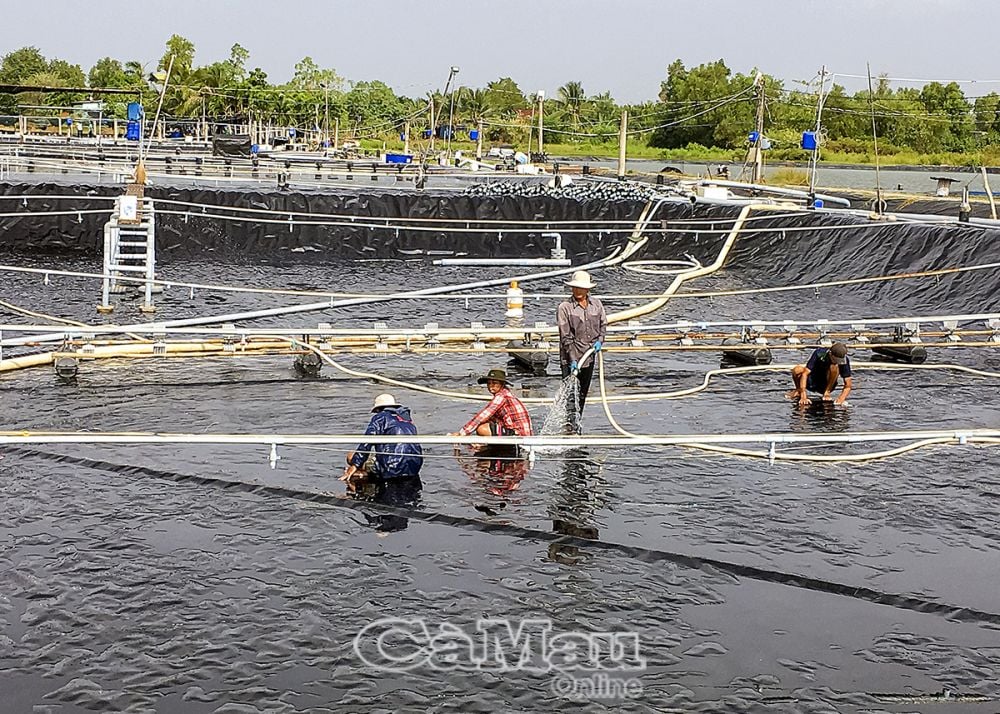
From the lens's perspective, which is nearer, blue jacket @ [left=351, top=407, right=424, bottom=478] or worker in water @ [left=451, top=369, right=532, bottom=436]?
blue jacket @ [left=351, top=407, right=424, bottom=478]

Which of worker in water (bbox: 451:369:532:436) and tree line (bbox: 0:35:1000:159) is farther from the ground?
tree line (bbox: 0:35:1000:159)

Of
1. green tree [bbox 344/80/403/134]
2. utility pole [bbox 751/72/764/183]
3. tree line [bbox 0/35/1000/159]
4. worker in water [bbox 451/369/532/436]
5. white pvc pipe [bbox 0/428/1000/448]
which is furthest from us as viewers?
green tree [bbox 344/80/403/134]

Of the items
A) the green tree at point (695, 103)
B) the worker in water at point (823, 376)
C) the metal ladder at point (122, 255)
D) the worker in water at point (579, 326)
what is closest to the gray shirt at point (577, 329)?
the worker in water at point (579, 326)

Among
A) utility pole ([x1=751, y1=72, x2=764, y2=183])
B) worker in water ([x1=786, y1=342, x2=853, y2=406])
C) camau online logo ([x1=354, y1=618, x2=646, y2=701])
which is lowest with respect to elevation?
camau online logo ([x1=354, y1=618, x2=646, y2=701])

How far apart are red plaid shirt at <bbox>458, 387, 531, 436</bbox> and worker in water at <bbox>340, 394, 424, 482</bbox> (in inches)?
28.6

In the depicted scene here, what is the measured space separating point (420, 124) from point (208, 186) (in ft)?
228

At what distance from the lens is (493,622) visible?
28.4ft

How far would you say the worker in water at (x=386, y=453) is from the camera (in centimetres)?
1150

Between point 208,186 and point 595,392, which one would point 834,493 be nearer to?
point 595,392

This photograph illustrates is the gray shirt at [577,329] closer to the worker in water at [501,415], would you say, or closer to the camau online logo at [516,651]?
the worker in water at [501,415]

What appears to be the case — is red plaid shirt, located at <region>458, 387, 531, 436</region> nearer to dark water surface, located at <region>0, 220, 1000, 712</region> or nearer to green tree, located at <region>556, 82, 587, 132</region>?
dark water surface, located at <region>0, 220, 1000, 712</region>

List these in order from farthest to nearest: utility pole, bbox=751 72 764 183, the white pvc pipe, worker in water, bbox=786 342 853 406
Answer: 1. utility pole, bbox=751 72 764 183
2. worker in water, bbox=786 342 853 406
3. the white pvc pipe

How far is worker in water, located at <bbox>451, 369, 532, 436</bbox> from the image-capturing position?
12.2 meters

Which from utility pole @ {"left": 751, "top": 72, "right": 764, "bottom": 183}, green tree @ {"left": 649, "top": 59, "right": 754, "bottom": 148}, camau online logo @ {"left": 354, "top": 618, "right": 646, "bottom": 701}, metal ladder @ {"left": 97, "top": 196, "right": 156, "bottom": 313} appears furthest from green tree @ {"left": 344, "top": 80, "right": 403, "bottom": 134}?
camau online logo @ {"left": 354, "top": 618, "right": 646, "bottom": 701}
